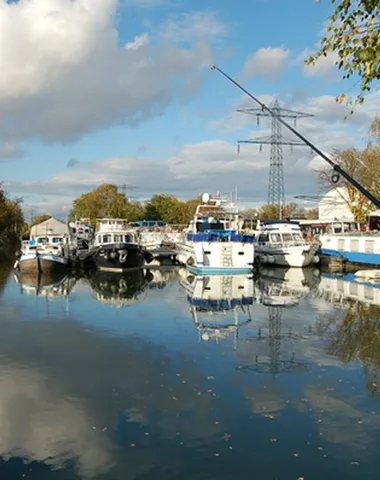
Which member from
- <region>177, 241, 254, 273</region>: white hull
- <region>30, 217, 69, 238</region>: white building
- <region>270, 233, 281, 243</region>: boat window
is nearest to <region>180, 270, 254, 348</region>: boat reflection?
<region>177, 241, 254, 273</region>: white hull

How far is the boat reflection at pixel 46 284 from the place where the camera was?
30659 millimetres

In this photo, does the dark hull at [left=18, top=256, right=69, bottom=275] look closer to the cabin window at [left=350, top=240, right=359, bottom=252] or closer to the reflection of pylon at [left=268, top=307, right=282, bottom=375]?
the reflection of pylon at [left=268, top=307, right=282, bottom=375]

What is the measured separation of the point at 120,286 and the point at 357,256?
1998 centimetres

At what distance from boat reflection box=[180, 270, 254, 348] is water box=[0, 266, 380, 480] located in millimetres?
146

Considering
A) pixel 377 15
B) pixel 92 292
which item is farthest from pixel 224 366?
pixel 92 292

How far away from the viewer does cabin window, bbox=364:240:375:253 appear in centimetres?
4241

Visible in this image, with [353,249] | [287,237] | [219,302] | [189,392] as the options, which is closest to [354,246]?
[353,249]

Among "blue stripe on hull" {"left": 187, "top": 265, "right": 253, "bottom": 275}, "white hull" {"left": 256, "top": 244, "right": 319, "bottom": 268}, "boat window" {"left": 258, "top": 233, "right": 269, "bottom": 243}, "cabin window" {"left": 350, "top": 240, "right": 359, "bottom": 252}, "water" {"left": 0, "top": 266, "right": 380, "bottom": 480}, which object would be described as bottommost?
"water" {"left": 0, "top": 266, "right": 380, "bottom": 480}

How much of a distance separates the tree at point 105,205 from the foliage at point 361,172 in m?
55.7

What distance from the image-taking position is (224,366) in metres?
14.3

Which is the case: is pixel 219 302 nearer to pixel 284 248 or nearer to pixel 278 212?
pixel 284 248

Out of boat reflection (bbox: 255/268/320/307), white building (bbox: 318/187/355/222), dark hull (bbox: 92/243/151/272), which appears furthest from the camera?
white building (bbox: 318/187/355/222)

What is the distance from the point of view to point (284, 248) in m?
46.4

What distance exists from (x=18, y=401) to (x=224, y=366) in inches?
202
